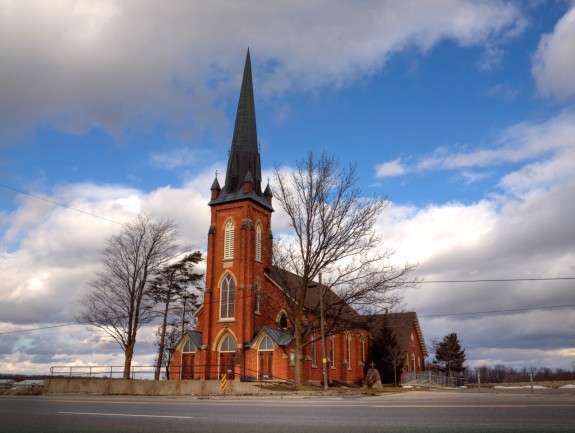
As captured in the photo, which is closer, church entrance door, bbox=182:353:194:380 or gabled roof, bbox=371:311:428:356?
church entrance door, bbox=182:353:194:380

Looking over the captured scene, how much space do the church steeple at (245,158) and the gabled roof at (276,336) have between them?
11.1m

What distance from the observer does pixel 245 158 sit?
4678 cm

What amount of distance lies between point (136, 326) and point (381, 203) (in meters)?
21.5

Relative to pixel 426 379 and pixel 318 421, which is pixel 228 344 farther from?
pixel 318 421

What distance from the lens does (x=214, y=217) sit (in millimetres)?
44719

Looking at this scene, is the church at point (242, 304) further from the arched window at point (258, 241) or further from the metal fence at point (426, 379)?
the metal fence at point (426, 379)

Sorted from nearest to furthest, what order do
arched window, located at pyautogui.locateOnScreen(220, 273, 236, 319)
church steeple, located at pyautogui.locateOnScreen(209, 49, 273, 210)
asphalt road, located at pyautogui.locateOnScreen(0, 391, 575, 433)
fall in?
asphalt road, located at pyautogui.locateOnScreen(0, 391, 575, 433) < arched window, located at pyautogui.locateOnScreen(220, 273, 236, 319) < church steeple, located at pyautogui.locateOnScreen(209, 49, 273, 210)

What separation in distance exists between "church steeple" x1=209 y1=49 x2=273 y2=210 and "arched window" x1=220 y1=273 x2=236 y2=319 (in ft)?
22.5

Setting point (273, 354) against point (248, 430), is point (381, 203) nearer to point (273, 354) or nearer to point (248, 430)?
point (273, 354)

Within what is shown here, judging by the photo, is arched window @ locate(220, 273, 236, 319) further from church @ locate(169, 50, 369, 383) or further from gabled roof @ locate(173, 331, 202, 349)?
gabled roof @ locate(173, 331, 202, 349)

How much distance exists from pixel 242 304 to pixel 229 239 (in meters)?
5.96

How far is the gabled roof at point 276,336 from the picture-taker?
38.0 meters

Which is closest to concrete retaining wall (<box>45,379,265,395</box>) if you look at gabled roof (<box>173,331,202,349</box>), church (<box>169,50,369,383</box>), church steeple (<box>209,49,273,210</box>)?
church (<box>169,50,369,383</box>)

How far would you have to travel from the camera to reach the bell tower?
40.7 metres
